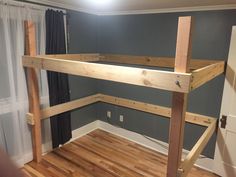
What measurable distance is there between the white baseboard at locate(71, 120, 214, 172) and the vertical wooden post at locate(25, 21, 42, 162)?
804 mm

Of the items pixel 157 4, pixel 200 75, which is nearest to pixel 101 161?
pixel 200 75

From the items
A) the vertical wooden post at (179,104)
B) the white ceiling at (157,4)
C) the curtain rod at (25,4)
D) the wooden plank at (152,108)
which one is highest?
the white ceiling at (157,4)

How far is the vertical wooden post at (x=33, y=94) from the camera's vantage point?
8.09 feet

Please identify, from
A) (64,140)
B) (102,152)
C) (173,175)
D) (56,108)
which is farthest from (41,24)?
(173,175)

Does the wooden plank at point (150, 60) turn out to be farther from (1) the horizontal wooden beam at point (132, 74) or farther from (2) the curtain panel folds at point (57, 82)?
(1) the horizontal wooden beam at point (132, 74)

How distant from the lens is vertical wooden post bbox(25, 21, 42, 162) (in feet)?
8.09

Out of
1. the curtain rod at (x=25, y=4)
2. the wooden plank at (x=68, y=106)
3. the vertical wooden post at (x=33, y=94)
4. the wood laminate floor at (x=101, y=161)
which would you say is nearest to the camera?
the curtain rod at (x=25, y=4)

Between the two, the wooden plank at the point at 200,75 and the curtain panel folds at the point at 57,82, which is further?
the curtain panel folds at the point at 57,82

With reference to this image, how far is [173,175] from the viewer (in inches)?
64.0

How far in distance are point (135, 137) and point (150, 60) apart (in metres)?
1.40

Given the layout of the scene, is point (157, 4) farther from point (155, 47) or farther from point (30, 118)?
point (30, 118)

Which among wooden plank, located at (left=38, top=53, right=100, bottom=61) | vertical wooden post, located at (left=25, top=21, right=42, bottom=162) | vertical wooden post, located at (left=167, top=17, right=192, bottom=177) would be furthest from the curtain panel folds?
vertical wooden post, located at (left=167, top=17, right=192, bottom=177)

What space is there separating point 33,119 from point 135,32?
201 centimetres

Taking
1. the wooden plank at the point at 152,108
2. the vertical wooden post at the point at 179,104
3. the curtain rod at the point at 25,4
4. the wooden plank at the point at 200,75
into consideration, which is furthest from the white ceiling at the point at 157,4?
the wooden plank at the point at 152,108
